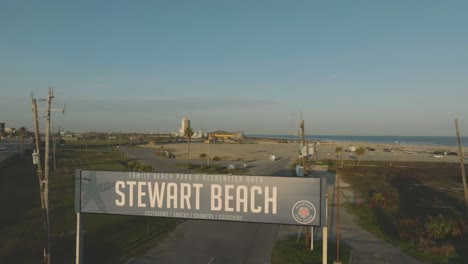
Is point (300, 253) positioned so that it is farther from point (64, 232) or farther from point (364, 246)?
point (64, 232)

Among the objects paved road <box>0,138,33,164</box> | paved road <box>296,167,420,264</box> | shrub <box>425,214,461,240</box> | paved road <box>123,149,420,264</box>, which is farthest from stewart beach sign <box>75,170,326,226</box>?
paved road <box>0,138,33,164</box>

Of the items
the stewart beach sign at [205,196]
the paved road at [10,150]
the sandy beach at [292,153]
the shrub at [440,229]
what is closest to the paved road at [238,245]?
the shrub at [440,229]

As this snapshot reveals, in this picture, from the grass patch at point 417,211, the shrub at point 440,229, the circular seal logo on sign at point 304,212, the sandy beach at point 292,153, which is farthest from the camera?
the sandy beach at point 292,153

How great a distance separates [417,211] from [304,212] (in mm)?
20624

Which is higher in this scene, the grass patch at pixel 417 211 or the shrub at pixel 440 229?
the shrub at pixel 440 229

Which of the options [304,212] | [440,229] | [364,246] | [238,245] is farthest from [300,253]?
[440,229]

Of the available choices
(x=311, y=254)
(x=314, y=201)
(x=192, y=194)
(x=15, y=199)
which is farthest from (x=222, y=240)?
(x=15, y=199)

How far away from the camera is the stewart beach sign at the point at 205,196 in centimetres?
1405

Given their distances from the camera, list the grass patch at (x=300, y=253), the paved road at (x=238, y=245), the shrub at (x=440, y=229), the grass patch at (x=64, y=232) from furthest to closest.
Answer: the shrub at (x=440, y=229), the grass patch at (x=300, y=253), the paved road at (x=238, y=245), the grass patch at (x=64, y=232)

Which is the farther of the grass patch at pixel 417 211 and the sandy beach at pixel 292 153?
the sandy beach at pixel 292 153

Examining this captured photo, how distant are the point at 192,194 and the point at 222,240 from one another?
26.7 ft

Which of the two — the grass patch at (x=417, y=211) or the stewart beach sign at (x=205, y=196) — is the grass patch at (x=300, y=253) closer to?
the grass patch at (x=417, y=211)

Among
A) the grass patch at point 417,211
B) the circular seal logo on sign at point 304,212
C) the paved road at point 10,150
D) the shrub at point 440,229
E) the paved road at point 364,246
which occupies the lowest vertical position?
the paved road at point 364,246

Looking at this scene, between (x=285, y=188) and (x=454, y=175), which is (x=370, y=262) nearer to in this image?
(x=285, y=188)
